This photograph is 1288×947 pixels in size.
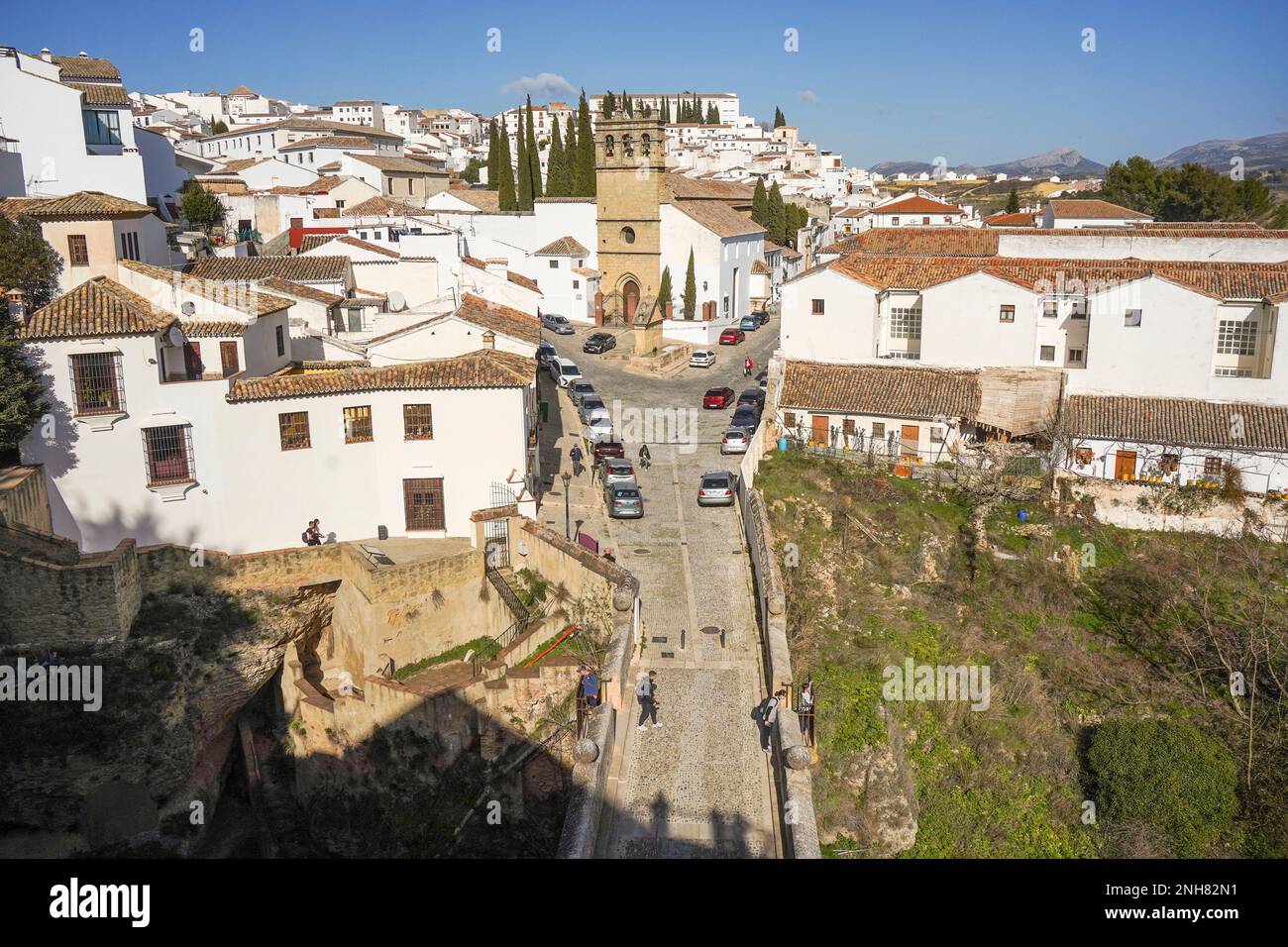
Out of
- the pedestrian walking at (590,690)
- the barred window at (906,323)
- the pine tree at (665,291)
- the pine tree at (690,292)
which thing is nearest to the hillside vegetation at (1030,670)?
the pedestrian walking at (590,690)

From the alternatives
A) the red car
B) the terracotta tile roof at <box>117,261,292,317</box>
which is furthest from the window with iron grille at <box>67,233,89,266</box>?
the red car

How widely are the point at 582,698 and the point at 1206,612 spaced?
19.0 m

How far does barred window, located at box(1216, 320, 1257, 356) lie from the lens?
32.8 metres

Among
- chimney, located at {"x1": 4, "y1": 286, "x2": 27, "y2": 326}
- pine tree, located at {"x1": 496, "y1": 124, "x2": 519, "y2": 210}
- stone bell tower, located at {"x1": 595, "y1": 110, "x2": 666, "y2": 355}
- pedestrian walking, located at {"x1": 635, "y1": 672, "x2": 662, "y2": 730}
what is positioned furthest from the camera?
pine tree, located at {"x1": 496, "y1": 124, "x2": 519, "y2": 210}

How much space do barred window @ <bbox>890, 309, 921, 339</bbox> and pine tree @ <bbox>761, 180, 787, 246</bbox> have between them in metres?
39.8

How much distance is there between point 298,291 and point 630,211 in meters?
29.4

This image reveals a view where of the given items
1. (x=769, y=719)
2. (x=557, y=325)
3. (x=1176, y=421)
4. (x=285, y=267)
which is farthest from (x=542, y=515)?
(x=557, y=325)

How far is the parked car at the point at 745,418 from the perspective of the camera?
3872 cm

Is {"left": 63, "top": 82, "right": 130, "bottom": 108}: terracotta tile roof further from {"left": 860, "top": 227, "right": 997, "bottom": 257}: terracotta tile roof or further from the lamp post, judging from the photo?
{"left": 860, "top": 227, "right": 997, "bottom": 257}: terracotta tile roof

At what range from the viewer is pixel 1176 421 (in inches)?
1284

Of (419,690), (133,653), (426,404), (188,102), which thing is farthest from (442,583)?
(188,102)

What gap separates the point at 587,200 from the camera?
2402 inches

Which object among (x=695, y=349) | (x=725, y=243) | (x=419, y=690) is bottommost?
(x=419, y=690)
